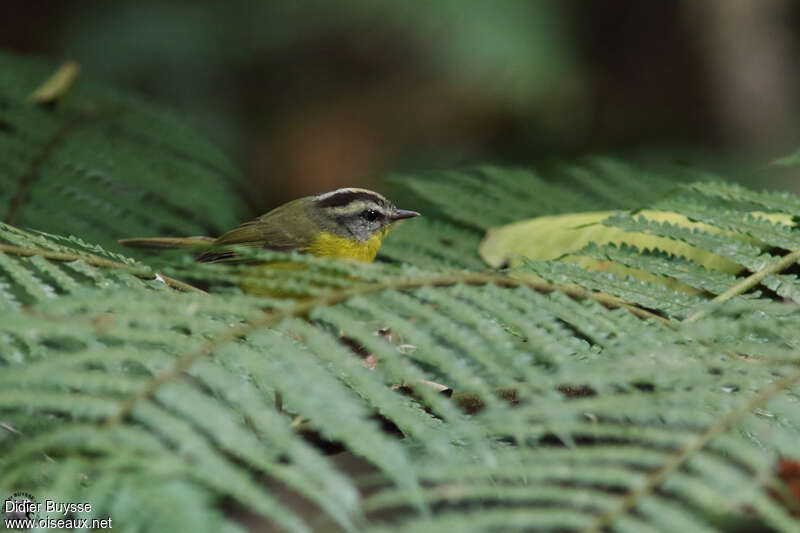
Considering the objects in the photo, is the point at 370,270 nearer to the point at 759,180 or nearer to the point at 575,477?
the point at 575,477

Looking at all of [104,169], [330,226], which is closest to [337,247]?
[330,226]

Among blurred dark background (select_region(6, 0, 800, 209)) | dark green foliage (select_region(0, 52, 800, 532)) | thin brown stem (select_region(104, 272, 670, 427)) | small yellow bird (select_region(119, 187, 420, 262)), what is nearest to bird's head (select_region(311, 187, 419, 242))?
small yellow bird (select_region(119, 187, 420, 262))

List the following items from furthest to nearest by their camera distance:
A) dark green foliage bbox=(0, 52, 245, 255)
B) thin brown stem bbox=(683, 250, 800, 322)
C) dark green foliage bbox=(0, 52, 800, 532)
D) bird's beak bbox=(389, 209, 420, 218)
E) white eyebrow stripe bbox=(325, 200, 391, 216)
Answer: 1. white eyebrow stripe bbox=(325, 200, 391, 216)
2. bird's beak bbox=(389, 209, 420, 218)
3. dark green foliage bbox=(0, 52, 245, 255)
4. thin brown stem bbox=(683, 250, 800, 322)
5. dark green foliage bbox=(0, 52, 800, 532)

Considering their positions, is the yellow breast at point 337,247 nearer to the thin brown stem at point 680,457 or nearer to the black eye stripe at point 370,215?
the black eye stripe at point 370,215

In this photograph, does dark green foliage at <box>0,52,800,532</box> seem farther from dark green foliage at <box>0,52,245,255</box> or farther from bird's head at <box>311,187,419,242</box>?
bird's head at <box>311,187,419,242</box>

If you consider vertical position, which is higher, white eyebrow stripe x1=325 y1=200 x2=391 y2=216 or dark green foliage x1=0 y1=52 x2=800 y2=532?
white eyebrow stripe x1=325 y1=200 x2=391 y2=216

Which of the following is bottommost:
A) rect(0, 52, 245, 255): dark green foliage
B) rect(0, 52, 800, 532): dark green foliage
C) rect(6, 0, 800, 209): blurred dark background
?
rect(0, 52, 800, 532): dark green foliage

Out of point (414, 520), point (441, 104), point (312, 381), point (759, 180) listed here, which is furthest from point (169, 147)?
point (441, 104)
